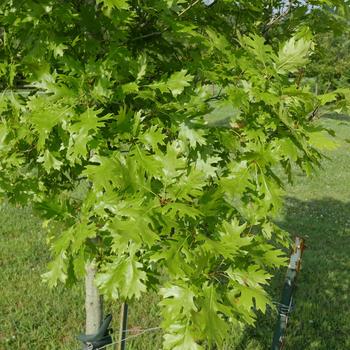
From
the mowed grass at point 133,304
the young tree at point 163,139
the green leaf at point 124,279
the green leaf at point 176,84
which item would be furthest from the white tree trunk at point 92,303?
the mowed grass at point 133,304

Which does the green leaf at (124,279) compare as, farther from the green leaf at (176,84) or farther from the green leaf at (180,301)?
the green leaf at (176,84)

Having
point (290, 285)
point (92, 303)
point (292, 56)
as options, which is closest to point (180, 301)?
point (292, 56)

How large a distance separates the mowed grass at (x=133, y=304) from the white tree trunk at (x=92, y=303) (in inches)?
65.3

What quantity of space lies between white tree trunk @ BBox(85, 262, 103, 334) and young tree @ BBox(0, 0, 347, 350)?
2.71 ft

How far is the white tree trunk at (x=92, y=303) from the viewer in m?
3.09

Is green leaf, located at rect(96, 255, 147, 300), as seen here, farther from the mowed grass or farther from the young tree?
the mowed grass

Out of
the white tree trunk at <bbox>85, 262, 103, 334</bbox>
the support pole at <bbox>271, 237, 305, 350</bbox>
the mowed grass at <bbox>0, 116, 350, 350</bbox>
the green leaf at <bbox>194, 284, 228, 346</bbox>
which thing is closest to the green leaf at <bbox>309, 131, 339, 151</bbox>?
the green leaf at <bbox>194, 284, 228, 346</bbox>

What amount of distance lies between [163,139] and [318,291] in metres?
5.16

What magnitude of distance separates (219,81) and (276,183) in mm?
554

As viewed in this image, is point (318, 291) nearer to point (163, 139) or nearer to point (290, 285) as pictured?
point (290, 285)

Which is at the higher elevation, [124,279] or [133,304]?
[124,279]

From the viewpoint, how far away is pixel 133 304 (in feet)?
18.4

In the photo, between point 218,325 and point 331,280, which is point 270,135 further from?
point 331,280

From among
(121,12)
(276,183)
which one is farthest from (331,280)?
(121,12)
